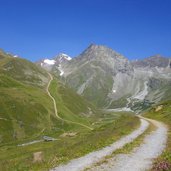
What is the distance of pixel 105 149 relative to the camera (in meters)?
37.5

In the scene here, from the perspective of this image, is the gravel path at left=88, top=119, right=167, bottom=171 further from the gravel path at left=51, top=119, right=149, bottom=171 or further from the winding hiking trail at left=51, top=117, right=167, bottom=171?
the gravel path at left=51, top=119, right=149, bottom=171

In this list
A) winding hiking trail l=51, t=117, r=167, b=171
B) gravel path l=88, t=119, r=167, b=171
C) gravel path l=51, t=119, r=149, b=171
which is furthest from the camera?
gravel path l=51, t=119, r=149, b=171

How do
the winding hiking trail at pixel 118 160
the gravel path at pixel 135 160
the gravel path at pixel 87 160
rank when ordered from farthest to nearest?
the gravel path at pixel 87 160 < the winding hiking trail at pixel 118 160 < the gravel path at pixel 135 160

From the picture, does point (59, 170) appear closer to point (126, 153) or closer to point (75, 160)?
point (75, 160)

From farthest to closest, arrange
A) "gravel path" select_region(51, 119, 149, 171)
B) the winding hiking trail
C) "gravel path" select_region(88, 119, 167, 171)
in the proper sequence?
"gravel path" select_region(51, 119, 149, 171) < the winding hiking trail < "gravel path" select_region(88, 119, 167, 171)

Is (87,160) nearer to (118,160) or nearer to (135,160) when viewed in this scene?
(118,160)

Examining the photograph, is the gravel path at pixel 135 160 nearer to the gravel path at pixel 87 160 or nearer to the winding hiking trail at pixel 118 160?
the winding hiking trail at pixel 118 160

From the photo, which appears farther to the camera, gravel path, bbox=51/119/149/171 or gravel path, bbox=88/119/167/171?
gravel path, bbox=51/119/149/171

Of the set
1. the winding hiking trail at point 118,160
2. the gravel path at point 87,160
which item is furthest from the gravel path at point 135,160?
the gravel path at point 87,160

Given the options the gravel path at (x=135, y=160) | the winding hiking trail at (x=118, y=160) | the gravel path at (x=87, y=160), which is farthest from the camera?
the gravel path at (x=87, y=160)

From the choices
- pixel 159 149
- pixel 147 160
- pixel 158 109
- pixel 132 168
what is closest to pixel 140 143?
pixel 159 149

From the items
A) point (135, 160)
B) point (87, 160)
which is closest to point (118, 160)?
point (135, 160)

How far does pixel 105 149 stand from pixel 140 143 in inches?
268

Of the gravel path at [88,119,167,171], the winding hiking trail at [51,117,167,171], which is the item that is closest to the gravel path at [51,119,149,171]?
the winding hiking trail at [51,117,167,171]
